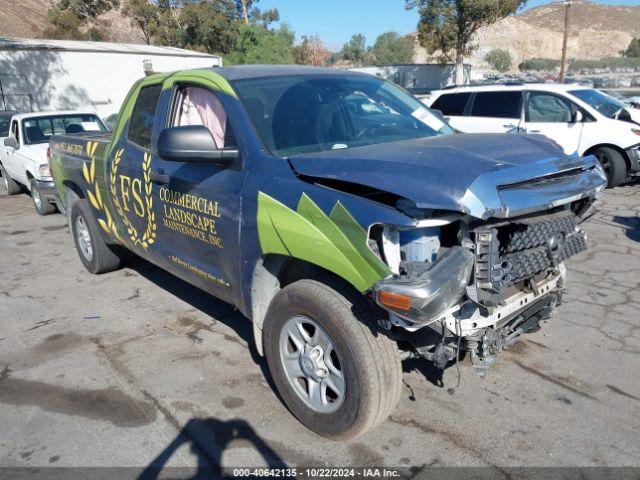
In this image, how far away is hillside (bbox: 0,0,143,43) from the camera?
68.7m

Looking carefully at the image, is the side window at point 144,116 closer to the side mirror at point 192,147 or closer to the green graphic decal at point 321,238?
the side mirror at point 192,147

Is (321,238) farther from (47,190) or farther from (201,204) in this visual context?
(47,190)

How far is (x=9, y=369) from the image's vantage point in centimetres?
392

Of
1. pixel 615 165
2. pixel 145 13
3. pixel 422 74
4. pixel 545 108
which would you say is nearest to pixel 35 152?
pixel 545 108

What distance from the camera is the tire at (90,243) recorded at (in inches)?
213

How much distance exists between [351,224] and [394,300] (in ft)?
1.37

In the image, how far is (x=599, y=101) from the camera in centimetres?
994

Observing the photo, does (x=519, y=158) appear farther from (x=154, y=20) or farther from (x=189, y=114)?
(x=154, y=20)

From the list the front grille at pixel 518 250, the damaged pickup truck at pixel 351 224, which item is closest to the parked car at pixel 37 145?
the damaged pickup truck at pixel 351 224

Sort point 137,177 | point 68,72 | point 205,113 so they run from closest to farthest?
point 205,113 < point 137,177 < point 68,72

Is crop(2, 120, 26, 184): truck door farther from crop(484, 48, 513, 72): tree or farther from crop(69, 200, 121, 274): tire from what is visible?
crop(484, 48, 513, 72): tree

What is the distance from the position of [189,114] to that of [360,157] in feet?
5.54

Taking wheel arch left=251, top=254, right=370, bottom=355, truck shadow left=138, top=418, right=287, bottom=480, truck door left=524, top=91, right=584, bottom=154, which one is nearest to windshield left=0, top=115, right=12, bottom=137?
truck door left=524, top=91, right=584, bottom=154

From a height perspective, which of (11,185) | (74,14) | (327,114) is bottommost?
(11,185)
